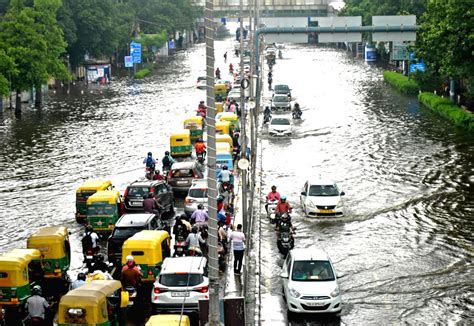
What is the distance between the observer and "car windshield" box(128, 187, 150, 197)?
3612 cm

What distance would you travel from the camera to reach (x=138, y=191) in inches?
1427

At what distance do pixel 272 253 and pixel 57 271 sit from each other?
7541 millimetres

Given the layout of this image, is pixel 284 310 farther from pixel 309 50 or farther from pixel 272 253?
pixel 309 50

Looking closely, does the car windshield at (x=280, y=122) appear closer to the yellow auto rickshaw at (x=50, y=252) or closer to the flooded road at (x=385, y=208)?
the flooded road at (x=385, y=208)

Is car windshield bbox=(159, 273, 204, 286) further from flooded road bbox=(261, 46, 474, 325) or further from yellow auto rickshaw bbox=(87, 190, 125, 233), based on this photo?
yellow auto rickshaw bbox=(87, 190, 125, 233)

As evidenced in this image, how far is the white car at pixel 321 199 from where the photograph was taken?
120 feet

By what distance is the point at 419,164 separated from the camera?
158 ft

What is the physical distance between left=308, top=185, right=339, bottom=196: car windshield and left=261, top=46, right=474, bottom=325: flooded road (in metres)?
1.05

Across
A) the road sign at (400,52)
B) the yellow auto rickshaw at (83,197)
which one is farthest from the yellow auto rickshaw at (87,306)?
the road sign at (400,52)

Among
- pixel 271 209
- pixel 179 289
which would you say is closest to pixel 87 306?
pixel 179 289

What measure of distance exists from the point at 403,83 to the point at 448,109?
18531mm

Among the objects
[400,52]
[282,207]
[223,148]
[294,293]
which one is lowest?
[294,293]

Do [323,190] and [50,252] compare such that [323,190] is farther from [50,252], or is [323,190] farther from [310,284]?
[50,252]

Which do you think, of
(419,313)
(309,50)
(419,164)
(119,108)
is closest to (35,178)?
(419,164)
